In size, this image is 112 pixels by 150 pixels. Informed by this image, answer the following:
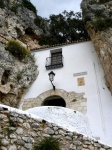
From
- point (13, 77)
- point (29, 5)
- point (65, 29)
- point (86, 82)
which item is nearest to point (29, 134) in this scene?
point (86, 82)

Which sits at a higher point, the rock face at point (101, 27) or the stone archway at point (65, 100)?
the rock face at point (101, 27)

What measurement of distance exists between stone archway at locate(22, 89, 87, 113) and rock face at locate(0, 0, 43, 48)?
6842mm

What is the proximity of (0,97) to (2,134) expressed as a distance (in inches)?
234

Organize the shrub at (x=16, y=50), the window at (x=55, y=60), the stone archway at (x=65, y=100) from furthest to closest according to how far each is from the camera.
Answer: the shrub at (x=16, y=50) < the window at (x=55, y=60) < the stone archway at (x=65, y=100)

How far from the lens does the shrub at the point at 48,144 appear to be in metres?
5.89

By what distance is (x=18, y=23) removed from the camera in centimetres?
1905

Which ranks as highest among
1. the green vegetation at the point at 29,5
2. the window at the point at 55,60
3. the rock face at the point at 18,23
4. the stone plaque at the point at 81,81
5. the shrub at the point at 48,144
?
the green vegetation at the point at 29,5

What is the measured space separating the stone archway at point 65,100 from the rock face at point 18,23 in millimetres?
6842

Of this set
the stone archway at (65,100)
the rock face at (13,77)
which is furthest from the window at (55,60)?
the stone archway at (65,100)

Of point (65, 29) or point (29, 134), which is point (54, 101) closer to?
point (29, 134)

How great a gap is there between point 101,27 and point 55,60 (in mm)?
3175

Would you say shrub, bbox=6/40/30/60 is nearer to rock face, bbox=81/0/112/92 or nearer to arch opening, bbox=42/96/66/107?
arch opening, bbox=42/96/66/107

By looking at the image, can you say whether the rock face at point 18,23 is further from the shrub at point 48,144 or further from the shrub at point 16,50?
the shrub at point 48,144

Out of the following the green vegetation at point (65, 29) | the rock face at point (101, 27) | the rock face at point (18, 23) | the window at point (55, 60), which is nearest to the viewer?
the rock face at point (101, 27)
